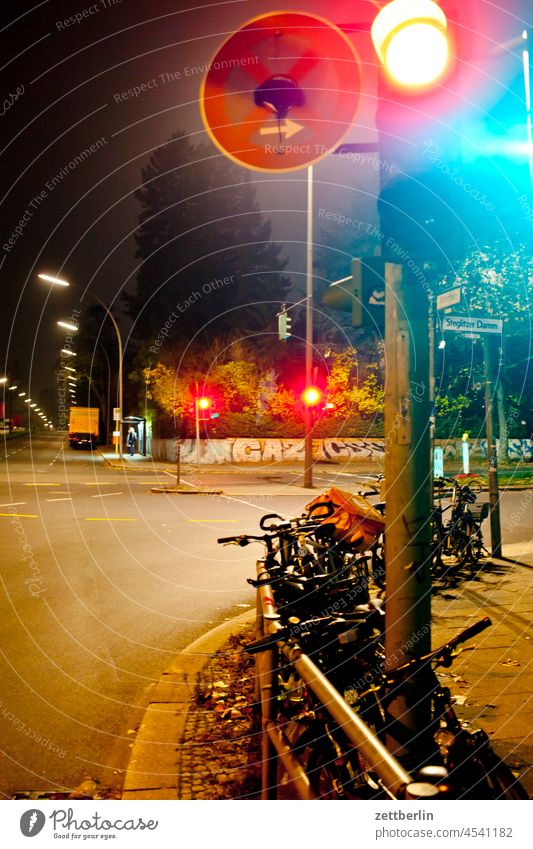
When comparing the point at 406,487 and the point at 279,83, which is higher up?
the point at 279,83

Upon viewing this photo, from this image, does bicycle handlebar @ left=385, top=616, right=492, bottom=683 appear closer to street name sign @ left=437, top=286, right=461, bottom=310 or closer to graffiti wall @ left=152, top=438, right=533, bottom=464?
street name sign @ left=437, top=286, right=461, bottom=310

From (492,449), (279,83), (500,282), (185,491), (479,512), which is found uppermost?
(500,282)

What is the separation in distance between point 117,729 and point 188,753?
0.73 meters

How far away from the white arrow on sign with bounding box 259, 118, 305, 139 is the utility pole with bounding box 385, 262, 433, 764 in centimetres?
215

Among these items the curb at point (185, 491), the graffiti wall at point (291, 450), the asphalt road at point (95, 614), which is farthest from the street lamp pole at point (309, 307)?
the graffiti wall at point (291, 450)

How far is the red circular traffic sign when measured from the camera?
3699 millimetres

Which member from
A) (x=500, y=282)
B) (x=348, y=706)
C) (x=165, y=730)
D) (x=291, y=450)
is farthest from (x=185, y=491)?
(x=291, y=450)

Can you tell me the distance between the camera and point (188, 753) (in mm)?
3621

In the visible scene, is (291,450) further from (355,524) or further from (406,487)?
(406,487)

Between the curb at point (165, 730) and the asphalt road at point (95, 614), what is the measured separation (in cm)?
15

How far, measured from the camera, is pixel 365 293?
116 inches

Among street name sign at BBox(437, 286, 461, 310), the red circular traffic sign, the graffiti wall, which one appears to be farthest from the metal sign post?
the graffiti wall

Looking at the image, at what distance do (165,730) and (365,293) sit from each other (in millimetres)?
2831
